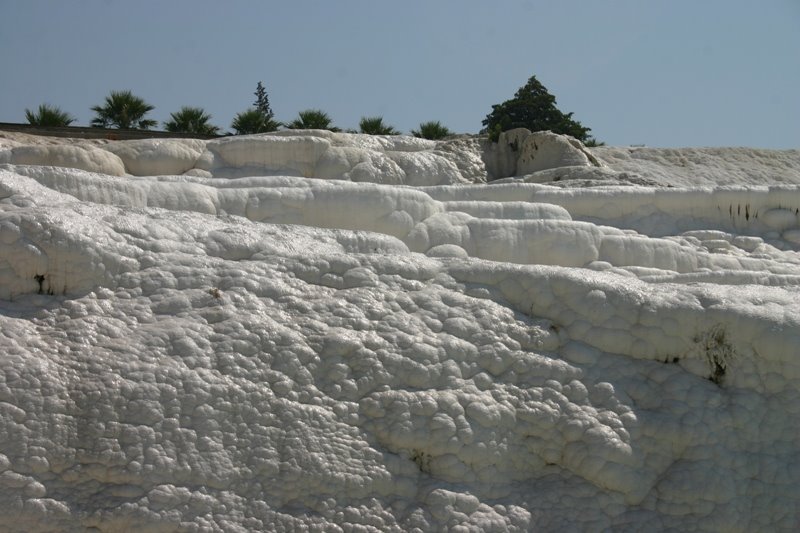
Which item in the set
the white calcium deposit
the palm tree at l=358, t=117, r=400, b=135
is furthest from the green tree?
the white calcium deposit

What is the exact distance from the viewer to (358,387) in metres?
4.14

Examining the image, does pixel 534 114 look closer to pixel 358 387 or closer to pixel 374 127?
pixel 374 127

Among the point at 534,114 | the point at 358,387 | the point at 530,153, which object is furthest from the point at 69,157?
the point at 534,114

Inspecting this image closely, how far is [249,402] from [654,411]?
5.84 feet

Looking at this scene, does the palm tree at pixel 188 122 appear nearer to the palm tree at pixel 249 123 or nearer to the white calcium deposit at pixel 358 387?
the palm tree at pixel 249 123

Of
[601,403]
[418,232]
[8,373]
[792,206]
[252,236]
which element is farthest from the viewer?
[792,206]

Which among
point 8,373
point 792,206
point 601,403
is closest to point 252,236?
point 8,373

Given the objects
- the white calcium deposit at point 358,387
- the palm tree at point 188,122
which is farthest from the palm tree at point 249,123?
the white calcium deposit at point 358,387

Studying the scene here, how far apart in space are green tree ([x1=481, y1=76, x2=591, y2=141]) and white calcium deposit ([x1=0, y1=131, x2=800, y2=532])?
1607cm

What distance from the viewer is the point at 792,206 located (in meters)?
9.08

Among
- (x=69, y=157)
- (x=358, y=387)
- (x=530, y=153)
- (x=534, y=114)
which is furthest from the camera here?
(x=534, y=114)

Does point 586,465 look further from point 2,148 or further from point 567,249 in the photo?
point 2,148

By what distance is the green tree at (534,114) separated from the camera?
20953mm

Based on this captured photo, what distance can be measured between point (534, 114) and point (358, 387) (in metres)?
17.9
